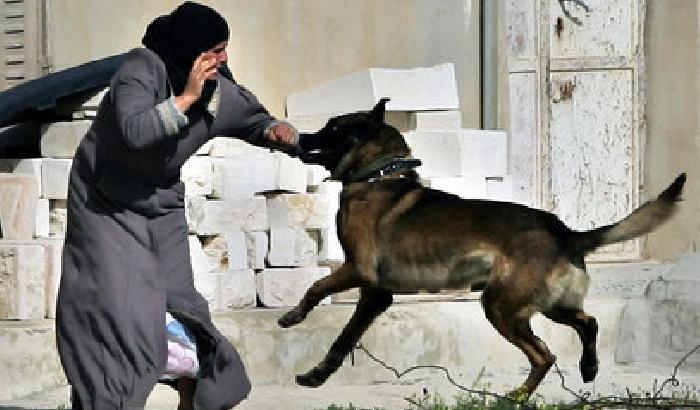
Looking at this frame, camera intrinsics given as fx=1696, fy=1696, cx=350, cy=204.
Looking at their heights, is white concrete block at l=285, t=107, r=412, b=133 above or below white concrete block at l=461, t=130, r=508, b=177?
above

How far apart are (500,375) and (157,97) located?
408 centimetres

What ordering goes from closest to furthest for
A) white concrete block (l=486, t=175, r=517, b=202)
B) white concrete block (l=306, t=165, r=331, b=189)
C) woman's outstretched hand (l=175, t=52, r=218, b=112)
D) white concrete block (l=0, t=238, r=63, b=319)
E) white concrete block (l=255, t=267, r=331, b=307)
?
woman's outstretched hand (l=175, t=52, r=218, b=112) < white concrete block (l=0, t=238, r=63, b=319) < white concrete block (l=255, t=267, r=331, b=307) < white concrete block (l=306, t=165, r=331, b=189) < white concrete block (l=486, t=175, r=517, b=202)

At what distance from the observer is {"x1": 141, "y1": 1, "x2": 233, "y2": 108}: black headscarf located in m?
5.13

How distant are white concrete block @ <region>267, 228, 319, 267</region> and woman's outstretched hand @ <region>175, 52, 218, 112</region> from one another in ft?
11.6

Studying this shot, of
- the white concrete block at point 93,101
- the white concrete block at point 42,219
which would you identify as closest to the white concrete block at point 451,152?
the white concrete block at point 93,101

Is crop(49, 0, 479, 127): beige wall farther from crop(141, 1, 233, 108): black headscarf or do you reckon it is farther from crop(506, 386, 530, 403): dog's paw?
crop(141, 1, 233, 108): black headscarf

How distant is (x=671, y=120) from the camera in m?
9.89

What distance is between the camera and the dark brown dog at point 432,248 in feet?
19.5

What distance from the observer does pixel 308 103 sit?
9.47m

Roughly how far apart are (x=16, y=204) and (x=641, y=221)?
11.5 feet

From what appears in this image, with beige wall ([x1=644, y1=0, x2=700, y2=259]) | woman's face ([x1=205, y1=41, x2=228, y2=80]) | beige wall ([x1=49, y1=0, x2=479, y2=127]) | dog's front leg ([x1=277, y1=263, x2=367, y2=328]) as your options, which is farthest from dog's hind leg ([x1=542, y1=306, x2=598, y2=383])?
beige wall ([x1=644, y1=0, x2=700, y2=259])

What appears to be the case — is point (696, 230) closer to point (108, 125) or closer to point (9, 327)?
point (9, 327)

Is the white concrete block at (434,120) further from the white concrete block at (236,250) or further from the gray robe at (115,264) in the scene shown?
the gray robe at (115,264)

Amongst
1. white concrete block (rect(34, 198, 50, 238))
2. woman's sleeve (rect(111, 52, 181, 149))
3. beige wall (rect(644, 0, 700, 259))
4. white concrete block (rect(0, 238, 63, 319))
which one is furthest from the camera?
beige wall (rect(644, 0, 700, 259))
